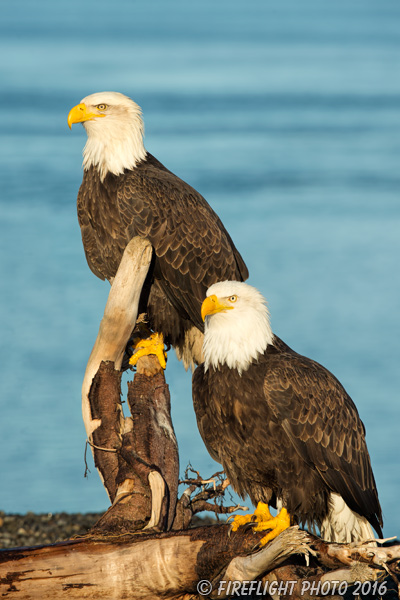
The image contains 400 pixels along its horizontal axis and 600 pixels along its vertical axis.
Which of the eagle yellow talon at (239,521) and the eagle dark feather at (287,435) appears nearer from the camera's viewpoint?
the eagle yellow talon at (239,521)

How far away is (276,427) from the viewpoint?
4.48 metres

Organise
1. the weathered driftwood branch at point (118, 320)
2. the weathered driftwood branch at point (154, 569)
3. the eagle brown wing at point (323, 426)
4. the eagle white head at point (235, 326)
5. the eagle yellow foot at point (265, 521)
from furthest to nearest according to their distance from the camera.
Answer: the weathered driftwood branch at point (118, 320) → the eagle white head at point (235, 326) → the eagle brown wing at point (323, 426) → the eagle yellow foot at point (265, 521) → the weathered driftwood branch at point (154, 569)

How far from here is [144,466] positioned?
483 centimetres

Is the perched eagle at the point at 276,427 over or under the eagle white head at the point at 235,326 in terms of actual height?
under

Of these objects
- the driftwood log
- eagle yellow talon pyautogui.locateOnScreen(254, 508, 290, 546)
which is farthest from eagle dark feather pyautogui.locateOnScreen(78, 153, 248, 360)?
eagle yellow talon pyautogui.locateOnScreen(254, 508, 290, 546)

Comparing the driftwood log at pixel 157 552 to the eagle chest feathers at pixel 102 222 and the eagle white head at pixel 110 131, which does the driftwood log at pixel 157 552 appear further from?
the eagle white head at pixel 110 131

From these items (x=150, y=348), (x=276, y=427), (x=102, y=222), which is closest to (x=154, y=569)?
(x=276, y=427)

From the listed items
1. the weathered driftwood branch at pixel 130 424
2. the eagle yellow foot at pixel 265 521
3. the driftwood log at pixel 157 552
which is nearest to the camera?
the driftwood log at pixel 157 552

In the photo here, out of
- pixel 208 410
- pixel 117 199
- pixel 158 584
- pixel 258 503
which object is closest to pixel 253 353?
pixel 208 410

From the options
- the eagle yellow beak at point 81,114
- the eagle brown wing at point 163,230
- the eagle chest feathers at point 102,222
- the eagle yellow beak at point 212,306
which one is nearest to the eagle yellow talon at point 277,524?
the eagle yellow beak at point 212,306

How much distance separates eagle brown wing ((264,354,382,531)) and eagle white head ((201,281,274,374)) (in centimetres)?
15

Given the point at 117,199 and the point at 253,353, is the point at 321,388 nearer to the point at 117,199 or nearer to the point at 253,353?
the point at 253,353

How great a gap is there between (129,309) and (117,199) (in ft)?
2.77

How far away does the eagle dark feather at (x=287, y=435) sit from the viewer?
4.47m
